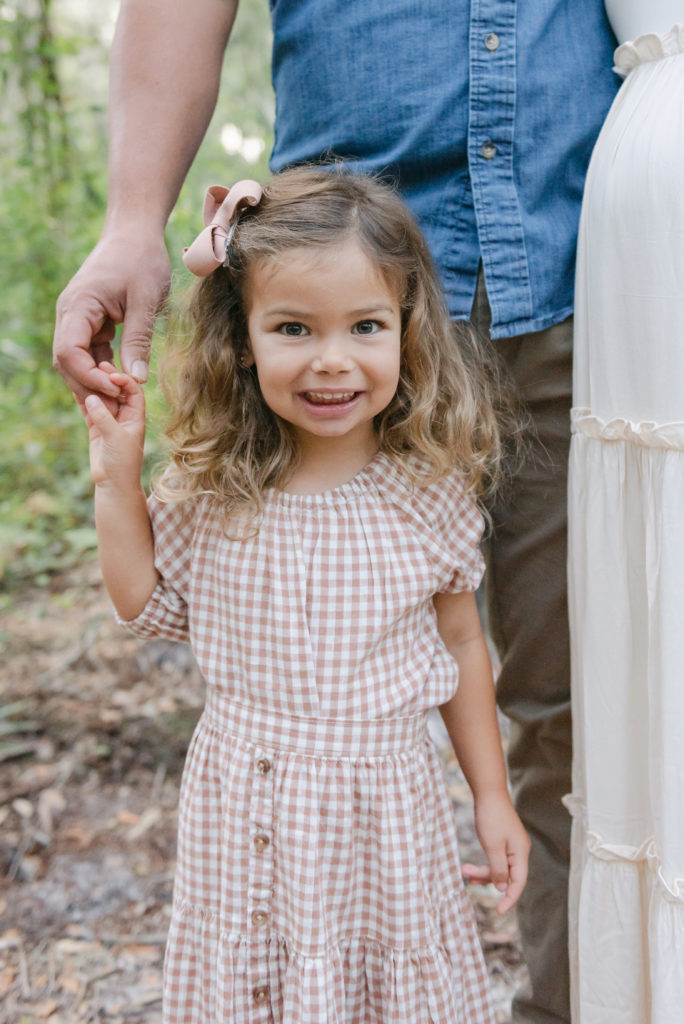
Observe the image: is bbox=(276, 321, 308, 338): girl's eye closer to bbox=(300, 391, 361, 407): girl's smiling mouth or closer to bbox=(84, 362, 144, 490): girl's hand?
bbox=(300, 391, 361, 407): girl's smiling mouth

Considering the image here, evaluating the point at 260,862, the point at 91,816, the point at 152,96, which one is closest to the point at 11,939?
the point at 91,816

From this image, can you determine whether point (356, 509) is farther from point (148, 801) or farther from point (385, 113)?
point (148, 801)

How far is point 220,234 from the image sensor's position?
1296 millimetres

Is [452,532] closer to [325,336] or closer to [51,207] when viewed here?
[325,336]

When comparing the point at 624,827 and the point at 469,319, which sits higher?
the point at 469,319

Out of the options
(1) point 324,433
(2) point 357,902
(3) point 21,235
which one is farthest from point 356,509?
(3) point 21,235

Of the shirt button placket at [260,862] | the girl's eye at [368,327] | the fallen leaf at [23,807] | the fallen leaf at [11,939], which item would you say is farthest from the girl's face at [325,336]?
the fallen leaf at [23,807]

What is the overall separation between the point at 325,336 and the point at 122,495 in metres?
0.37

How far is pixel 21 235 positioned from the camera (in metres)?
4.05

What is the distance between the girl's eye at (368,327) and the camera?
130 centimetres

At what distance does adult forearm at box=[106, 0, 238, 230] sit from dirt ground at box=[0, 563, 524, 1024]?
61.5 inches

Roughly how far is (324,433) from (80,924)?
1.49 m

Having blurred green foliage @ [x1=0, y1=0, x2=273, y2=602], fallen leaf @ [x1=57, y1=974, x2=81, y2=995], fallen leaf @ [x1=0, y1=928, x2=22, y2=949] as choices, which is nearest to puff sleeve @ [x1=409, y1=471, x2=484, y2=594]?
fallen leaf @ [x1=57, y1=974, x2=81, y2=995]

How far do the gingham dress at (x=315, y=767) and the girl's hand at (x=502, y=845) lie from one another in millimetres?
106
